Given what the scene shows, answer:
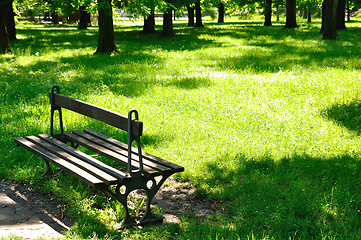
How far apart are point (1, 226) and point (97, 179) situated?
3.47ft

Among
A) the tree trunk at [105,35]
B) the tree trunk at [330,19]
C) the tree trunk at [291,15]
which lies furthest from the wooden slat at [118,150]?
the tree trunk at [291,15]

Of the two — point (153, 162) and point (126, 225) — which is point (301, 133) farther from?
point (126, 225)

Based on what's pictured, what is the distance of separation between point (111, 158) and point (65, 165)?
1.74 ft

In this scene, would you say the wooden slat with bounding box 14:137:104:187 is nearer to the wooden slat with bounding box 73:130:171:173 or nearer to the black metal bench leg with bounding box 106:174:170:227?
the black metal bench leg with bounding box 106:174:170:227

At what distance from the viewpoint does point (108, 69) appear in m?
12.4

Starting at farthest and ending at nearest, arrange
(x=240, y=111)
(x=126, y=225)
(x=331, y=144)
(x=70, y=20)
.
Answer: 1. (x=70, y=20)
2. (x=240, y=111)
3. (x=331, y=144)
4. (x=126, y=225)

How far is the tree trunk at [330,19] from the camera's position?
1839 cm

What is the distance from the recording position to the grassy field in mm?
4094

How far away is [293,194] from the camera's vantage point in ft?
15.0

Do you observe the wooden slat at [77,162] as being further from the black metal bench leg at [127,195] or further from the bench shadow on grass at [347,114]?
the bench shadow on grass at [347,114]

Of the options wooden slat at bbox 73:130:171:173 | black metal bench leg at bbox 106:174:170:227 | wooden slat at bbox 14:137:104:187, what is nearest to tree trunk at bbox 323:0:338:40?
wooden slat at bbox 73:130:171:173

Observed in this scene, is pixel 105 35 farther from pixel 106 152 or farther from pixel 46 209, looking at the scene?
pixel 46 209

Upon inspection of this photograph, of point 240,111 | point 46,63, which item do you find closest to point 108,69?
point 46,63

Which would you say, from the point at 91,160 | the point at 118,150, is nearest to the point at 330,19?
the point at 118,150
